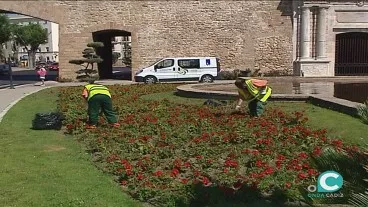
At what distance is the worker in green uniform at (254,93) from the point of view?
10.0 metres

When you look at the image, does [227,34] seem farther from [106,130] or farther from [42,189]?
[42,189]

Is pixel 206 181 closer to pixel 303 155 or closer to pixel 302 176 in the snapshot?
pixel 302 176

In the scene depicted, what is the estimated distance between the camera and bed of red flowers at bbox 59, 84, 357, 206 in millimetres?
5254

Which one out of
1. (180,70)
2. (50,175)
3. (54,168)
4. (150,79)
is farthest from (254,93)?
(150,79)

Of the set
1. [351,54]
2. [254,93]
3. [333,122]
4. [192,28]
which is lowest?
[333,122]

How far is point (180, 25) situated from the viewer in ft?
95.9

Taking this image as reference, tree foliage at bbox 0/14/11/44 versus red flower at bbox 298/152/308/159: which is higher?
tree foliage at bbox 0/14/11/44

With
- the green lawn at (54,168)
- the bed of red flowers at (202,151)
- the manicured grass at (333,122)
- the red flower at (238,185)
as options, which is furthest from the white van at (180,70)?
the red flower at (238,185)

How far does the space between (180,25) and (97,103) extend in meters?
20.5

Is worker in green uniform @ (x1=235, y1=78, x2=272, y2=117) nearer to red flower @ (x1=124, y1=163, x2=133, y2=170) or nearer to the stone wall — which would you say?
red flower @ (x1=124, y1=163, x2=133, y2=170)

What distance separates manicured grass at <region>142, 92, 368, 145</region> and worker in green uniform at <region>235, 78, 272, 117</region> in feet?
3.74

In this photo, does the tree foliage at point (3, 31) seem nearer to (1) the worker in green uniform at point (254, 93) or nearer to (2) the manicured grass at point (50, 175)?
(2) the manicured grass at point (50, 175)

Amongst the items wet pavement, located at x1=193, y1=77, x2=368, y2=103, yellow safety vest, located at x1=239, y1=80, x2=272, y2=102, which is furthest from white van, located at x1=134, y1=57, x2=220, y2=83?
yellow safety vest, located at x1=239, y1=80, x2=272, y2=102

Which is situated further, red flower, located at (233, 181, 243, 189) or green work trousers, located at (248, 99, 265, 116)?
green work trousers, located at (248, 99, 265, 116)
